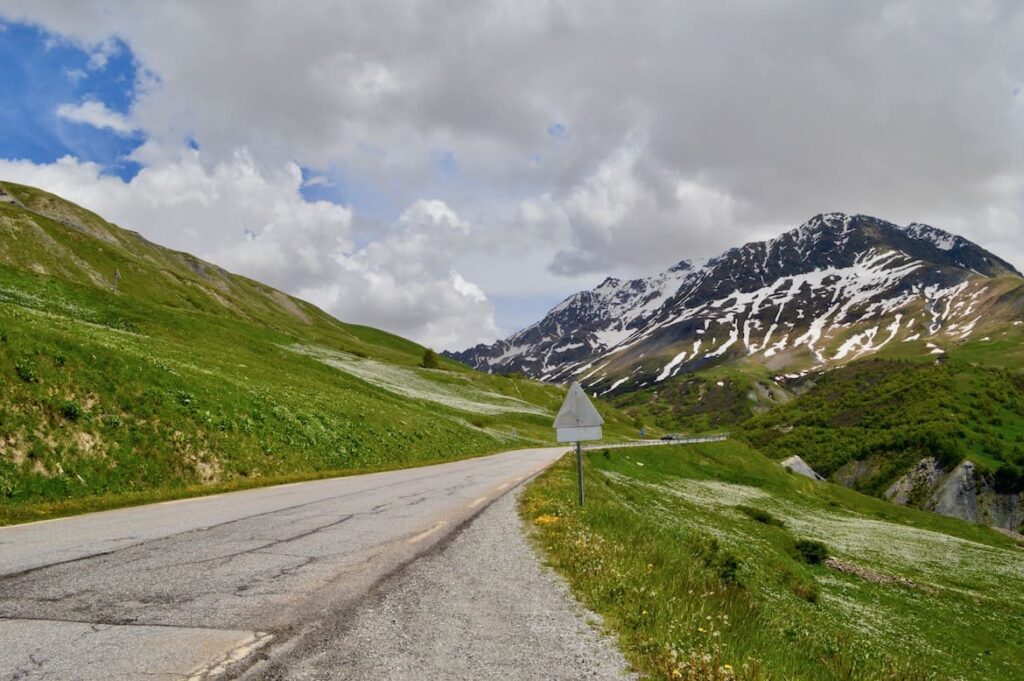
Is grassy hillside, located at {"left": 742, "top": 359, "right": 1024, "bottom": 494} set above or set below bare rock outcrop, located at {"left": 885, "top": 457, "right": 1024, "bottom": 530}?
above

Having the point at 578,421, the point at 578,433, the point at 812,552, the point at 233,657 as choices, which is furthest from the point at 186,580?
the point at 812,552

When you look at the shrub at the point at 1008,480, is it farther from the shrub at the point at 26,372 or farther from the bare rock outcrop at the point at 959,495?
the shrub at the point at 26,372

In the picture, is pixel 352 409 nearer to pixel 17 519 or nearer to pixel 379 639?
pixel 17 519

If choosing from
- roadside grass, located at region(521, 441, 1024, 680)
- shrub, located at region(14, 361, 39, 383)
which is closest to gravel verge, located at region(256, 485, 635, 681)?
roadside grass, located at region(521, 441, 1024, 680)

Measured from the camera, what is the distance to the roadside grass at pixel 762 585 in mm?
8359

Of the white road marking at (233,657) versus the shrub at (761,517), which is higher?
the white road marking at (233,657)

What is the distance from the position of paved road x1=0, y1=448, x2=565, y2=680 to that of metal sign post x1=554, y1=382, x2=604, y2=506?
4.07 metres

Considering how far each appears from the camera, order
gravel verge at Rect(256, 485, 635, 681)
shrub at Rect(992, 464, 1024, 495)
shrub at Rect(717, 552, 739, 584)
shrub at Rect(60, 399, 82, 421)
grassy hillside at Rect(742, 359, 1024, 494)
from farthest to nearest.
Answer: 1. grassy hillside at Rect(742, 359, 1024, 494)
2. shrub at Rect(992, 464, 1024, 495)
3. shrub at Rect(60, 399, 82, 421)
4. shrub at Rect(717, 552, 739, 584)
5. gravel verge at Rect(256, 485, 635, 681)

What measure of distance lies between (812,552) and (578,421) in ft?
75.0

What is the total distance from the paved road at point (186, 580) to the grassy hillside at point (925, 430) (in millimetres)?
143488

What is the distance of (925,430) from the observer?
135500 millimetres

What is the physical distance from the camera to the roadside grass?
8359 mm

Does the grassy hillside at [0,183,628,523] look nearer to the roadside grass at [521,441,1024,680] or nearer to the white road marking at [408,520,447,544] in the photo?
the white road marking at [408,520,447,544]

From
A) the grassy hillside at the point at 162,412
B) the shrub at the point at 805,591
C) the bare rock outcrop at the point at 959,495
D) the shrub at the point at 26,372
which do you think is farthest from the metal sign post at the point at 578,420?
the bare rock outcrop at the point at 959,495
